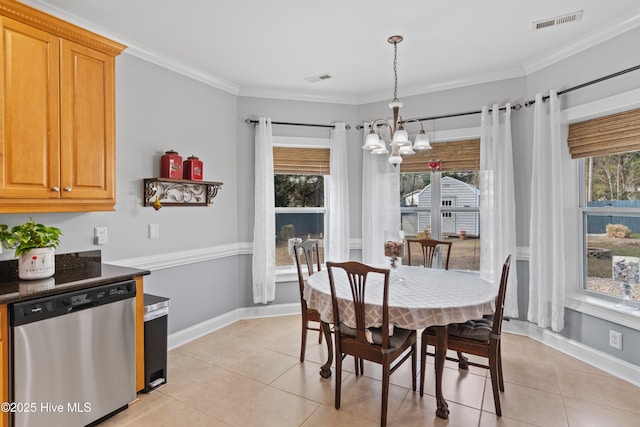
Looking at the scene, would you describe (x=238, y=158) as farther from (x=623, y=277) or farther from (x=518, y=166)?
(x=623, y=277)

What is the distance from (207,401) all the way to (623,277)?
3481mm

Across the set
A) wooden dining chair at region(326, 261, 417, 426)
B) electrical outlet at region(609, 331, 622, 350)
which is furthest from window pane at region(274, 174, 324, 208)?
electrical outlet at region(609, 331, 622, 350)

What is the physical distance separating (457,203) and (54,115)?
12.6 feet

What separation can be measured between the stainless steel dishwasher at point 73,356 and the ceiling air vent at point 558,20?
357 centimetres

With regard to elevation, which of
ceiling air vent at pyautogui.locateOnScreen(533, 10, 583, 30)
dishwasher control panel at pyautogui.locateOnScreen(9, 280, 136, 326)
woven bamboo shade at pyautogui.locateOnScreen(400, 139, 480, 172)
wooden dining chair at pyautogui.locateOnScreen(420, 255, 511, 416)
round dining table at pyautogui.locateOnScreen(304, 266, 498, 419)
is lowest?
wooden dining chair at pyautogui.locateOnScreen(420, 255, 511, 416)

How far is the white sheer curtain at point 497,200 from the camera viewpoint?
3539 mm

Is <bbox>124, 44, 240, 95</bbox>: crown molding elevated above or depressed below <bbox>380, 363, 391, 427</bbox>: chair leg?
above

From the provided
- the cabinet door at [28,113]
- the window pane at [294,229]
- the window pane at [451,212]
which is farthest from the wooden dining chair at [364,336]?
the window pane at [294,229]

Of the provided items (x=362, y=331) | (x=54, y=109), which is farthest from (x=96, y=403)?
(x=54, y=109)

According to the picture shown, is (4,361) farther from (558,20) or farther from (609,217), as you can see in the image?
(609,217)

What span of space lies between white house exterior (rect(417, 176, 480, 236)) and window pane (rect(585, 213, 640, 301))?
1.05 metres

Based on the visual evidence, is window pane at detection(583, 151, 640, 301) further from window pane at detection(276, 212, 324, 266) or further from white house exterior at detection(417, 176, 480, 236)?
window pane at detection(276, 212, 324, 266)

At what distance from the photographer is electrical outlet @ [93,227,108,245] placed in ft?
9.07

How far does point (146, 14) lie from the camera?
2.57 m
